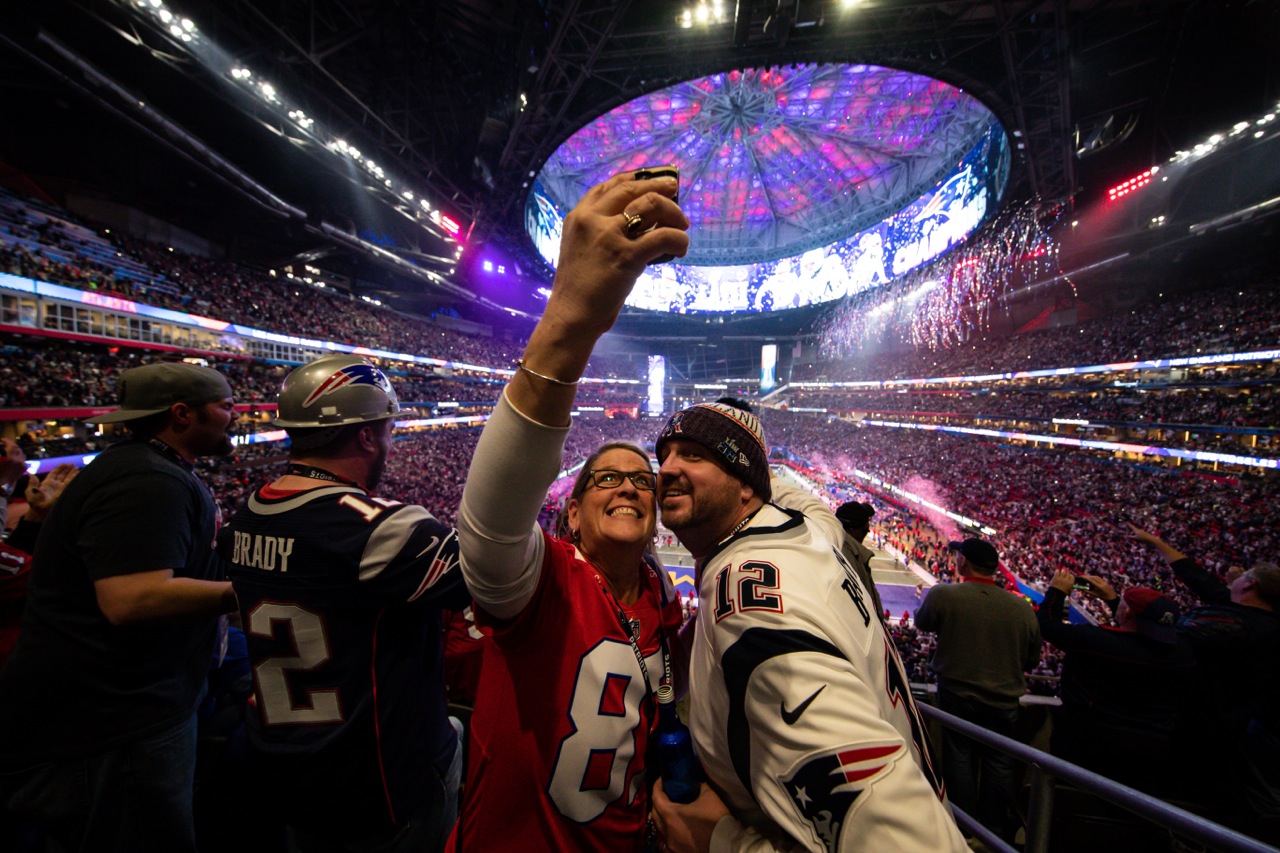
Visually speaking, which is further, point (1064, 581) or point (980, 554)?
point (980, 554)

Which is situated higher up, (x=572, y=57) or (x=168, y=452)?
(x=572, y=57)

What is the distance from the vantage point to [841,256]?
3278 cm

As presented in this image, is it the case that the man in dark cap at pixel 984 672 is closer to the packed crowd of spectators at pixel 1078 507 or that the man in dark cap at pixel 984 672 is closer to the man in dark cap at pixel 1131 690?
the man in dark cap at pixel 1131 690

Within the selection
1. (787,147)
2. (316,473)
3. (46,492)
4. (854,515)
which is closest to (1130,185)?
(787,147)

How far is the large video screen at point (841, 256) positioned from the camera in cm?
2020

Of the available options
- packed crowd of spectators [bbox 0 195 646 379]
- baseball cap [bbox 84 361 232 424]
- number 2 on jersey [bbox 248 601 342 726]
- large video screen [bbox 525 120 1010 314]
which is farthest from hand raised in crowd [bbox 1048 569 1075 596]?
packed crowd of spectators [bbox 0 195 646 379]

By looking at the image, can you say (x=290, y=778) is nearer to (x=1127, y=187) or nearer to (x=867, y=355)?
(x=1127, y=187)

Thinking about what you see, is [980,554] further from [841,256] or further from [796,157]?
[841,256]

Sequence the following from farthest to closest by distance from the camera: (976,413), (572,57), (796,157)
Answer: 1. (796,157)
2. (976,413)
3. (572,57)

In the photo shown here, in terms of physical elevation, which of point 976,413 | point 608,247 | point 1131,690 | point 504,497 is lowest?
point 1131,690

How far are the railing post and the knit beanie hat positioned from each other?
1.92 metres

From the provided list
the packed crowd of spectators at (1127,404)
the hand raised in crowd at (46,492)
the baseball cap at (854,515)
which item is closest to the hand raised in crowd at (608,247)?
the baseball cap at (854,515)

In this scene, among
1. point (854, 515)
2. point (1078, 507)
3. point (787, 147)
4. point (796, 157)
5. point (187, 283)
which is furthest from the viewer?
point (796, 157)

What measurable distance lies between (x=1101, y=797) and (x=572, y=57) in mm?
15625
